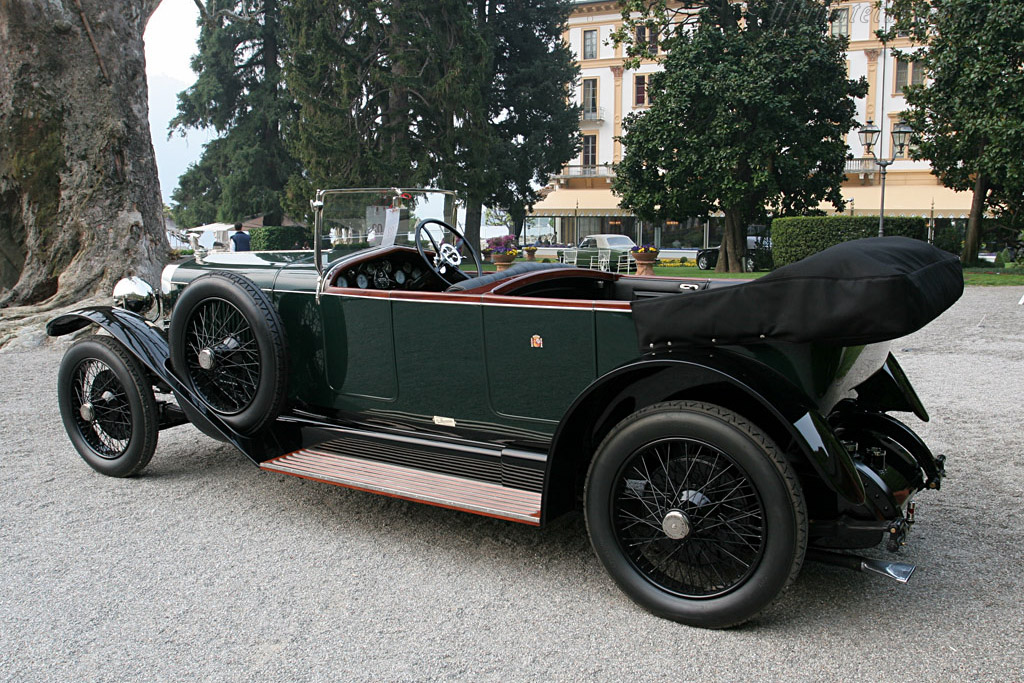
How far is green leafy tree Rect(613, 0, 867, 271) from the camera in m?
22.0

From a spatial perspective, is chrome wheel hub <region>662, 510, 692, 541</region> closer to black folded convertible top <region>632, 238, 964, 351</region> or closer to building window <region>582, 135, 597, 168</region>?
black folded convertible top <region>632, 238, 964, 351</region>

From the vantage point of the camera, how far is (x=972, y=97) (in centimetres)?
1953

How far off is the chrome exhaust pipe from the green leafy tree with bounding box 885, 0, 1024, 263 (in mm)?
19710

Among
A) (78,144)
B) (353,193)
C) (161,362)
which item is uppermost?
(78,144)

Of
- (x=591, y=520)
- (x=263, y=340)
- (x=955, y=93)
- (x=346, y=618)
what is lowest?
(x=346, y=618)

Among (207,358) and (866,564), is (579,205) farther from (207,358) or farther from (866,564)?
(866,564)

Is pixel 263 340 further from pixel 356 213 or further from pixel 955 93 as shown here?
pixel 955 93

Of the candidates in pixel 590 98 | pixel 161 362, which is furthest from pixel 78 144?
pixel 590 98

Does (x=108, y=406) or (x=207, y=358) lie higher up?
(x=207, y=358)

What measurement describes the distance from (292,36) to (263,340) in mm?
24459

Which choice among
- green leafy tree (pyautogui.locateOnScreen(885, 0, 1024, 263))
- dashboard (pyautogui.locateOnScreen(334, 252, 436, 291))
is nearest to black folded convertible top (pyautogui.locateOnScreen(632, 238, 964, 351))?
dashboard (pyautogui.locateOnScreen(334, 252, 436, 291))

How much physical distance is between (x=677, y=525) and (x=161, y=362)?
121 inches

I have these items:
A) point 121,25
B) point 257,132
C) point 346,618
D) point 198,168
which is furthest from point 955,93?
point 198,168

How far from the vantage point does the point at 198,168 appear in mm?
36688
